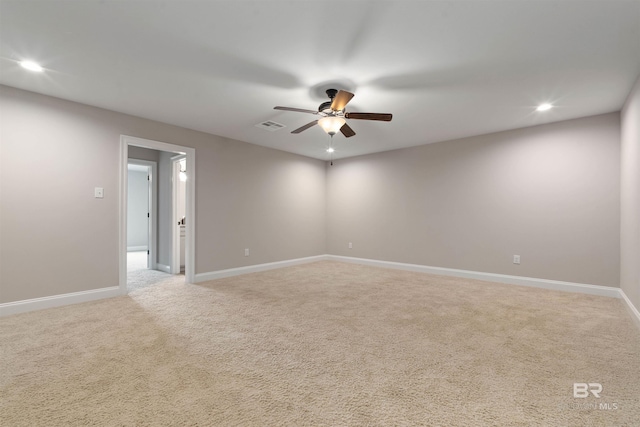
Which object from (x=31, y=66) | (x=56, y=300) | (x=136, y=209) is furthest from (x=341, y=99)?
(x=136, y=209)

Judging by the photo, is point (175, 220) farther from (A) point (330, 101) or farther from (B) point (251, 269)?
(A) point (330, 101)

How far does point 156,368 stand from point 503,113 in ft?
15.2

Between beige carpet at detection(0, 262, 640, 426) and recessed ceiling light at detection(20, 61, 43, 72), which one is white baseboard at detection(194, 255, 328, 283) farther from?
recessed ceiling light at detection(20, 61, 43, 72)

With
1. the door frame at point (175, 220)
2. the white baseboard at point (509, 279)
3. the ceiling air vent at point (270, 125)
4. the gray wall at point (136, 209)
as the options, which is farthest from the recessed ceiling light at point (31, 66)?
the gray wall at point (136, 209)

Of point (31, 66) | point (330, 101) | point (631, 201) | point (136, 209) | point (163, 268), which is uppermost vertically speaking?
point (31, 66)

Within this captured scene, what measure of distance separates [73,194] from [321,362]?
3.55m

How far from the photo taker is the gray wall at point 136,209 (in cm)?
858

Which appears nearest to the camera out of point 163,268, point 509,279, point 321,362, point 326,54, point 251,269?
point 321,362

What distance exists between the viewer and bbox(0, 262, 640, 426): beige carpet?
4.93 ft

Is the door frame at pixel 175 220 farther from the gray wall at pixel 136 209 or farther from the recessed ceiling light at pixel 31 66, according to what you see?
the gray wall at pixel 136 209

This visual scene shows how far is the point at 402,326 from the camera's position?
2.70m

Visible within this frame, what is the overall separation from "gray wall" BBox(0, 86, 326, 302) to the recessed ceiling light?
2.39ft

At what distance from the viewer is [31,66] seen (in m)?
2.61

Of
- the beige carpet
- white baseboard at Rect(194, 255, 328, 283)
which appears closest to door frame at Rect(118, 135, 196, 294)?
white baseboard at Rect(194, 255, 328, 283)
